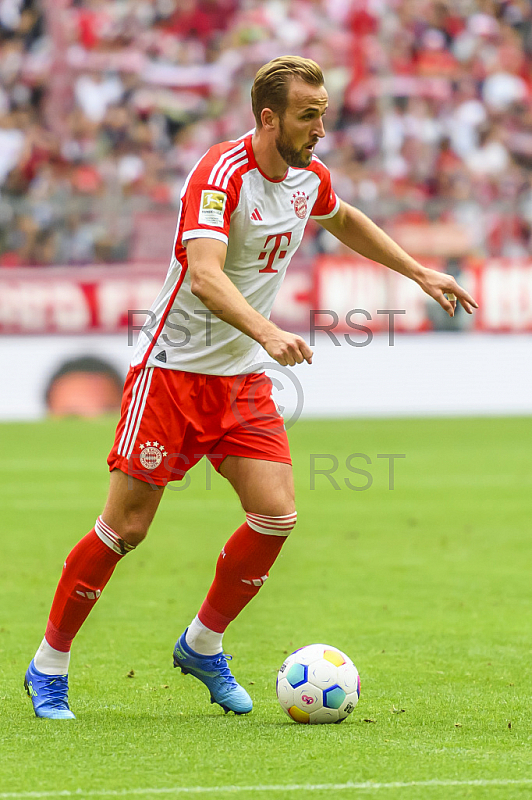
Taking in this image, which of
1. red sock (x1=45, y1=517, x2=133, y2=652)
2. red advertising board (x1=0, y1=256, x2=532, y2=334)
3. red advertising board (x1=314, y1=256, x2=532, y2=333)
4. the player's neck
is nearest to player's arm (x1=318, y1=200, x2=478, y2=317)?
the player's neck

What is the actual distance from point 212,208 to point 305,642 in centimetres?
227

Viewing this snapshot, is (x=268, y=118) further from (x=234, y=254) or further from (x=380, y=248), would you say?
(x=380, y=248)

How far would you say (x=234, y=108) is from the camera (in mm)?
18281

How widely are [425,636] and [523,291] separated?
1224cm

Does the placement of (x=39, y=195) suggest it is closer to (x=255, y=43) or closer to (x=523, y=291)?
(x=255, y=43)

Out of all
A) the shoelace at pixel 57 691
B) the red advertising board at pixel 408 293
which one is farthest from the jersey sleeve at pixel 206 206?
the red advertising board at pixel 408 293

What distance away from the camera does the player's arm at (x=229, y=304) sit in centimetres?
352

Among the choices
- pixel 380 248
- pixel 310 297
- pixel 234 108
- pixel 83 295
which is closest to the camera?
pixel 380 248

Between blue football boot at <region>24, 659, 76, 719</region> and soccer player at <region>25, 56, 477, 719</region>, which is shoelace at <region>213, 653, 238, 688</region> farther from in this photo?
blue football boot at <region>24, 659, 76, 719</region>

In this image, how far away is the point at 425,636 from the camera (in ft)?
17.8

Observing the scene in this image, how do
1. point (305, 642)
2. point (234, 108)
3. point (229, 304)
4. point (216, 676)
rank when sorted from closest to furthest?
point (229, 304) → point (216, 676) → point (305, 642) → point (234, 108)

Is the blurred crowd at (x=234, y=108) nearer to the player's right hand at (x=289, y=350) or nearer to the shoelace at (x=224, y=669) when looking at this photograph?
the shoelace at (x=224, y=669)

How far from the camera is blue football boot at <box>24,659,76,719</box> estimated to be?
4012 millimetres

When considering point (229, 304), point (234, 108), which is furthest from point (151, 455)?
point (234, 108)
